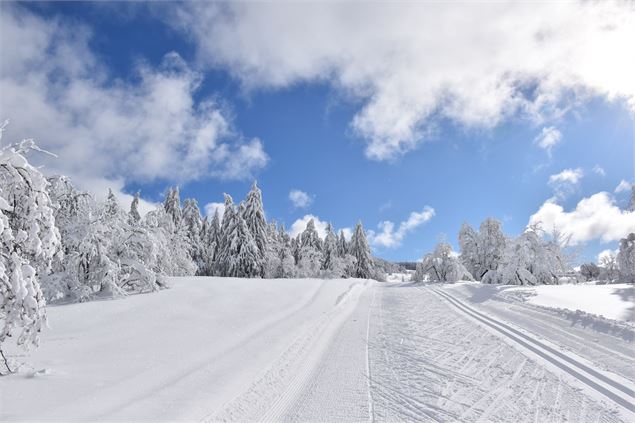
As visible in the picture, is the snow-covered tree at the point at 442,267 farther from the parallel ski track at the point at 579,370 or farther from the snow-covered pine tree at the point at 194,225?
the parallel ski track at the point at 579,370

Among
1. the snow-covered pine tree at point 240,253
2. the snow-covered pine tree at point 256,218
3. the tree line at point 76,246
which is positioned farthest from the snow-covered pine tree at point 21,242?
the snow-covered pine tree at point 256,218

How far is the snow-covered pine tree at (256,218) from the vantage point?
40531 mm

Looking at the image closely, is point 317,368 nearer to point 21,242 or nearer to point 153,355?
point 153,355

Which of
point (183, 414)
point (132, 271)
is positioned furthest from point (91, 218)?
point (183, 414)

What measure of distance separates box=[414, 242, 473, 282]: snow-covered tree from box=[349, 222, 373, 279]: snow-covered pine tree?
8137 mm

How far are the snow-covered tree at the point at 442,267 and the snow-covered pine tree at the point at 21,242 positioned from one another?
4462cm

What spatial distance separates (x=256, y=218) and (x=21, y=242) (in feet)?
114

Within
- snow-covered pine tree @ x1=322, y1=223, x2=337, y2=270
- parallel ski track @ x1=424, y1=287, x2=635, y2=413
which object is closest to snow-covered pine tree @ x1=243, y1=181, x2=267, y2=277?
snow-covered pine tree @ x1=322, y1=223, x2=337, y2=270

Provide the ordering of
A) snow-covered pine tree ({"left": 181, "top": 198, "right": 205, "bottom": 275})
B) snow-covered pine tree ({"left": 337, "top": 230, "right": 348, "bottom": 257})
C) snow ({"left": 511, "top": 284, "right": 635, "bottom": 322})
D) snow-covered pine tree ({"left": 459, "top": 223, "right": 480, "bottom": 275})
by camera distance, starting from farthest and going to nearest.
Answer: snow-covered pine tree ({"left": 337, "top": 230, "right": 348, "bottom": 257}), snow-covered pine tree ({"left": 181, "top": 198, "right": 205, "bottom": 275}), snow-covered pine tree ({"left": 459, "top": 223, "right": 480, "bottom": 275}), snow ({"left": 511, "top": 284, "right": 635, "bottom": 322})

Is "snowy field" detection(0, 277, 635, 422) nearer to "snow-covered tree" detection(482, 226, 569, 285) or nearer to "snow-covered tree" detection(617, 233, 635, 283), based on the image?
"snow-covered tree" detection(617, 233, 635, 283)

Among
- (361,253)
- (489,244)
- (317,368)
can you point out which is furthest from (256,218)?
(317,368)

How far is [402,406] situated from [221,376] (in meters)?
3.37

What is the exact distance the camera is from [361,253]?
60.7 m

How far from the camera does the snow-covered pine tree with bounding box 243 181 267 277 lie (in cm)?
4053
